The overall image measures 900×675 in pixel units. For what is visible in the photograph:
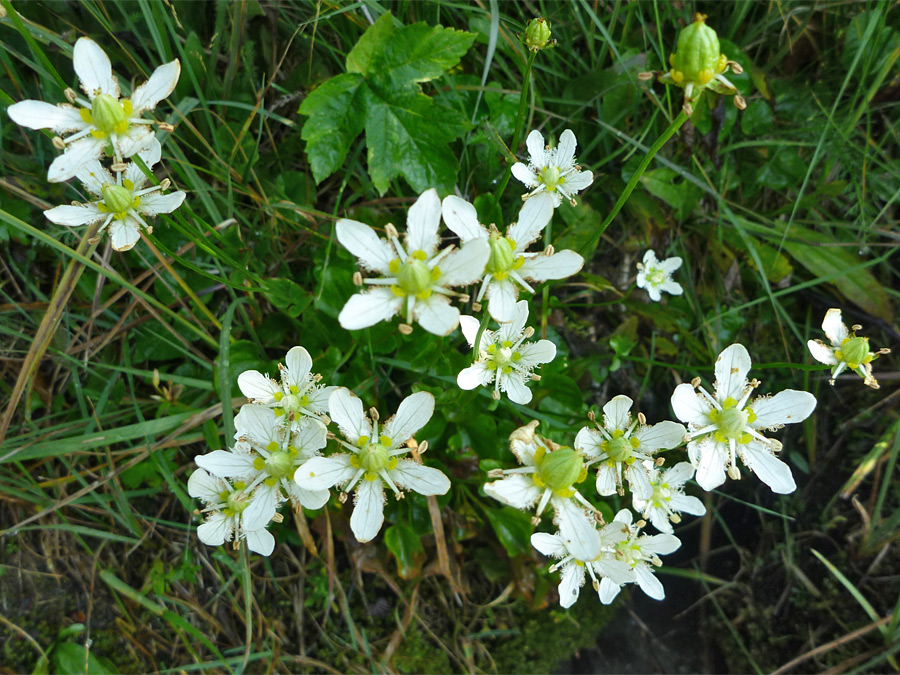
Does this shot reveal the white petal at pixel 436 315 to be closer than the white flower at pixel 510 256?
Yes

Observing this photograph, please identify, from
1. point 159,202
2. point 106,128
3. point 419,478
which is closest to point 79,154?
point 106,128

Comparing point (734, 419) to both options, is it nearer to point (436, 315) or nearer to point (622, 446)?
point (622, 446)

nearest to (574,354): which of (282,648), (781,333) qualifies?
(781,333)

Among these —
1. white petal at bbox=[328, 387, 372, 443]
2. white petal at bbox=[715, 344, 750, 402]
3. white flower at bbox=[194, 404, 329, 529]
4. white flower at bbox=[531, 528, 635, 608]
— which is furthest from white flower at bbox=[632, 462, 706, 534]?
white flower at bbox=[194, 404, 329, 529]

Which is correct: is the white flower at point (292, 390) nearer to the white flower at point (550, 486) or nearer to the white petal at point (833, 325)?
the white flower at point (550, 486)

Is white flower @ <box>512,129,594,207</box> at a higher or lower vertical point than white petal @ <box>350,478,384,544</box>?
higher

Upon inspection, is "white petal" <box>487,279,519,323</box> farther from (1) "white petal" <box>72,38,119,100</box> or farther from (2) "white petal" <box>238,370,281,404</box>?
(1) "white petal" <box>72,38,119,100</box>

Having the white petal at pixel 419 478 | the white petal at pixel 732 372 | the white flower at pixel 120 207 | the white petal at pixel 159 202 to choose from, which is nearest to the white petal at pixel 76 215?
the white flower at pixel 120 207
